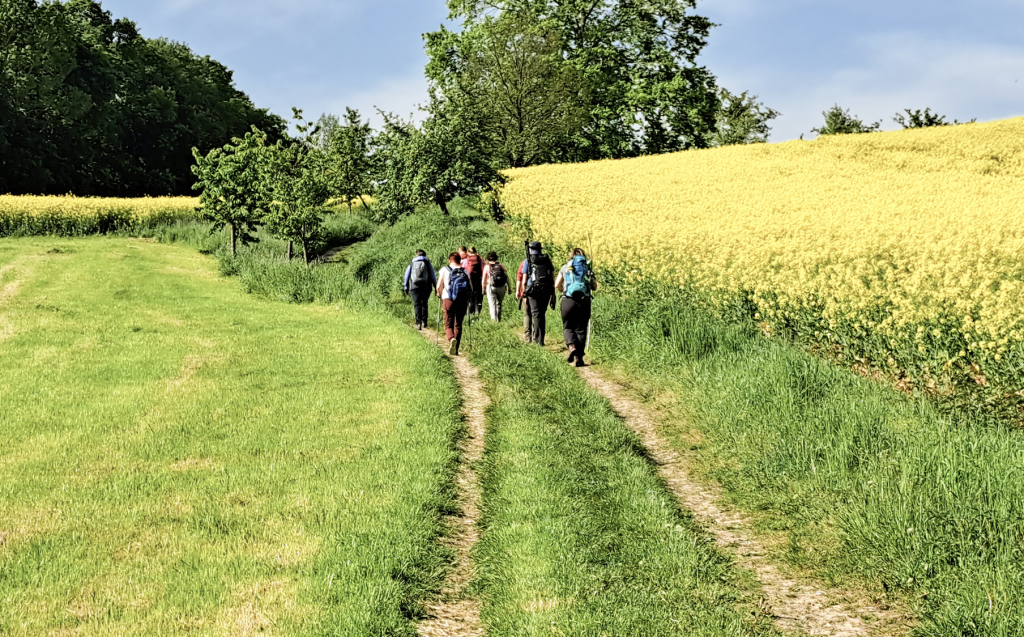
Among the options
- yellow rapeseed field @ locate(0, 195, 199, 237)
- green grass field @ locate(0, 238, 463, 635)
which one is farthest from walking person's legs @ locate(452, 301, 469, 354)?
yellow rapeseed field @ locate(0, 195, 199, 237)

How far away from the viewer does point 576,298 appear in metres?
15.0

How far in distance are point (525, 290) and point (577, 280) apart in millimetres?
1963

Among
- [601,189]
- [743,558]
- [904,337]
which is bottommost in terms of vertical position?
[743,558]

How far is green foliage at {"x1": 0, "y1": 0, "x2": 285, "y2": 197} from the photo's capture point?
55.6 m

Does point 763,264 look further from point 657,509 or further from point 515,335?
point 657,509

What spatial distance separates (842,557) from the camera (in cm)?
750

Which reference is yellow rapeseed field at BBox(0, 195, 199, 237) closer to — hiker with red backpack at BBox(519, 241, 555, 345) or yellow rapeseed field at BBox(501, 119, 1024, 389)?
yellow rapeseed field at BBox(501, 119, 1024, 389)

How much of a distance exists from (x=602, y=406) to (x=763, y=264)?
249 inches

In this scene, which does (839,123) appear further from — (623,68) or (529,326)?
(529,326)

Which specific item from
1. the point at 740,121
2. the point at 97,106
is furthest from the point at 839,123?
the point at 97,106

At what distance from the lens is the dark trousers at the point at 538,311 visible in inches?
663

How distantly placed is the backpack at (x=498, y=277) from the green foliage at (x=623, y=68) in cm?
4303

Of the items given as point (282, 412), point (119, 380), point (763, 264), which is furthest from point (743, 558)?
point (119, 380)

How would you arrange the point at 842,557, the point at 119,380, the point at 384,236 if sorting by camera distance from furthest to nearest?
1. the point at 384,236
2. the point at 119,380
3. the point at 842,557
